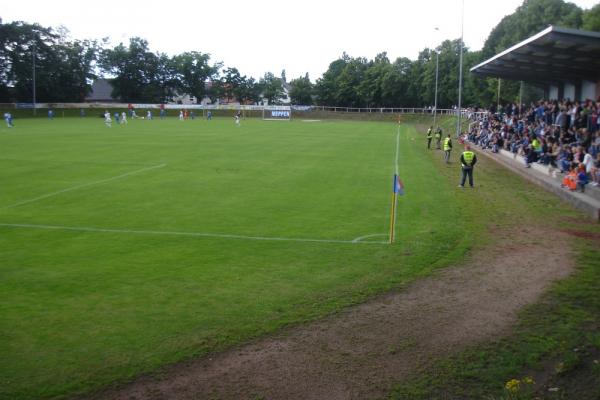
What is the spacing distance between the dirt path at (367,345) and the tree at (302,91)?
109m

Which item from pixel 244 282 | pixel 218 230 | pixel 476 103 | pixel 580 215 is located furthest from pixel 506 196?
pixel 476 103

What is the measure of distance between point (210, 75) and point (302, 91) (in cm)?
2112

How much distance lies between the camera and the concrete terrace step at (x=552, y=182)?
56.5ft

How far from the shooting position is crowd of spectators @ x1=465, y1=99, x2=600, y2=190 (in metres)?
21.5

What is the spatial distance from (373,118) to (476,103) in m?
17.6

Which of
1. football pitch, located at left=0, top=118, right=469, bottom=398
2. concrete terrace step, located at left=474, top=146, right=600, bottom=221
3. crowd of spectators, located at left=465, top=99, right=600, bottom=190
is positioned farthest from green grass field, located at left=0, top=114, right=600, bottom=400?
crowd of spectators, located at left=465, top=99, right=600, bottom=190

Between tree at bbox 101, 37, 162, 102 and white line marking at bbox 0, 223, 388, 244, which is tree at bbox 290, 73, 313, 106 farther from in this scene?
white line marking at bbox 0, 223, 388, 244

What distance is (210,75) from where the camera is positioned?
12081cm

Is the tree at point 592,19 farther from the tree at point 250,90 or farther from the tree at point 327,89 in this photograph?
the tree at point 250,90

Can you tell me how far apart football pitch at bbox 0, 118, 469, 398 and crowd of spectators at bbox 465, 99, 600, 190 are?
514 cm

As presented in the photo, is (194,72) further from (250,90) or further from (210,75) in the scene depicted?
(250,90)

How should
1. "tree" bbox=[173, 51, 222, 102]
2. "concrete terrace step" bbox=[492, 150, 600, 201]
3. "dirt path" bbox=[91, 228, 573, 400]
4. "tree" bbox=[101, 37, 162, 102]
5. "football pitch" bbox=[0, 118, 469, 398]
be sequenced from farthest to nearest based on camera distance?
"tree" bbox=[173, 51, 222, 102]
"tree" bbox=[101, 37, 162, 102]
"concrete terrace step" bbox=[492, 150, 600, 201]
"football pitch" bbox=[0, 118, 469, 398]
"dirt path" bbox=[91, 228, 573, 400]

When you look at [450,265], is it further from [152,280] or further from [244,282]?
[152,280]

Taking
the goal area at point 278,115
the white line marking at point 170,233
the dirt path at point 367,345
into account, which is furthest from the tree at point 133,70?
the dirt path at point 367,345
